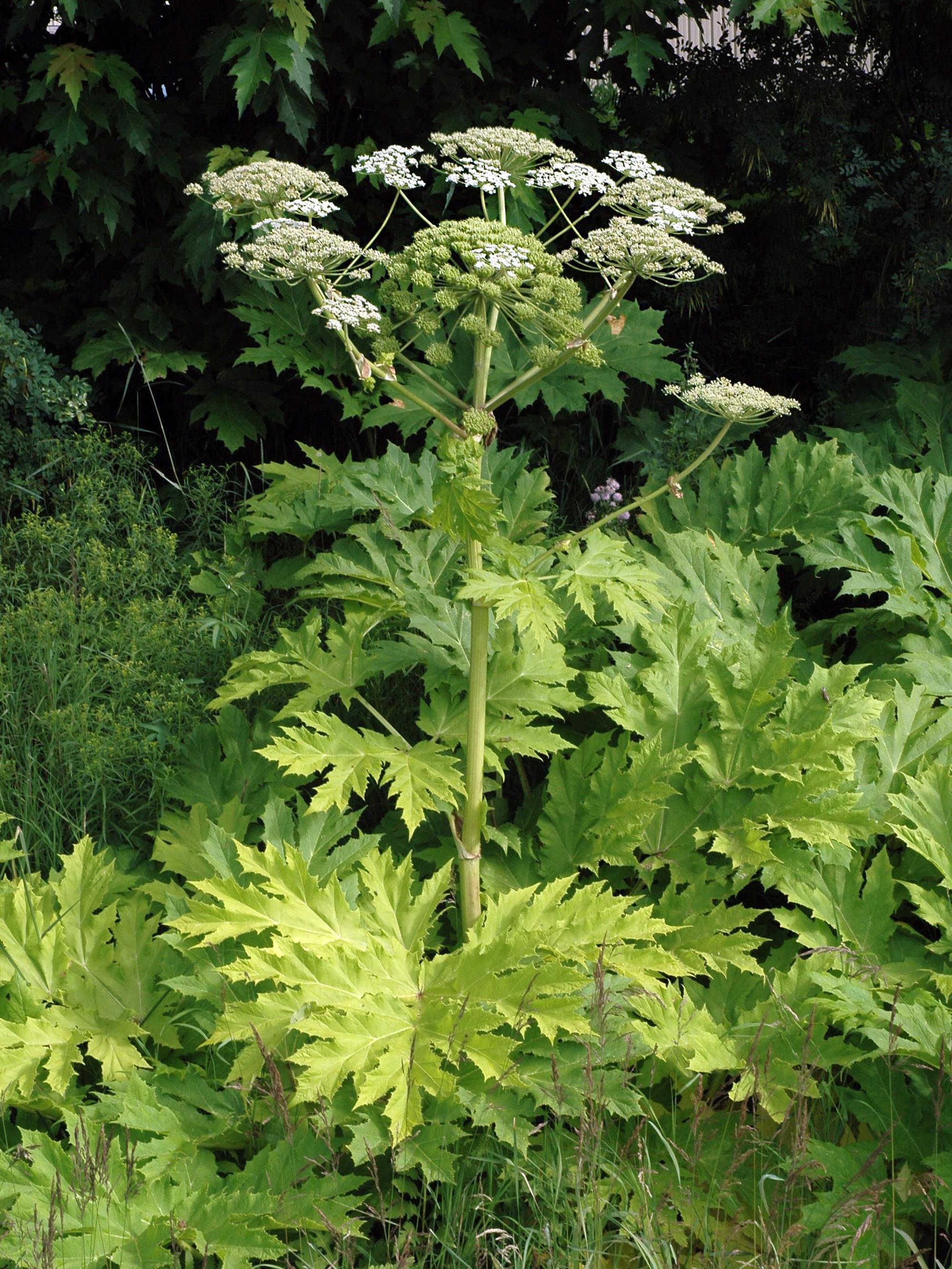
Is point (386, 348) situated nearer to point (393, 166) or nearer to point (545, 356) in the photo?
point (545, 356)

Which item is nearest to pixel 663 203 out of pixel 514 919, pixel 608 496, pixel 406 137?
pixel 514 919

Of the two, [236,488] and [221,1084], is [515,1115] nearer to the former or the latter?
[221,1084]

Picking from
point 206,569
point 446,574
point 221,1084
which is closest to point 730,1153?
point 221,1084

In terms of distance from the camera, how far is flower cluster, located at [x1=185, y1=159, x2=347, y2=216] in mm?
2584

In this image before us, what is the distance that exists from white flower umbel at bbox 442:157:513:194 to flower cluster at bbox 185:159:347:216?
25 centimetres

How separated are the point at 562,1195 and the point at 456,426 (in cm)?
147

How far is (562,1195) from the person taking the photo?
2.20 meters

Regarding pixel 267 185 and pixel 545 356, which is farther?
pixel 267 185

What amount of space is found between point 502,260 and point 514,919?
128cm

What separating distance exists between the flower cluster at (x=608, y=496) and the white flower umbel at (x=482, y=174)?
74.4 inches

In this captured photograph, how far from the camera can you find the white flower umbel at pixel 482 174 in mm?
2510

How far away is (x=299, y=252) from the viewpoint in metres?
2.46

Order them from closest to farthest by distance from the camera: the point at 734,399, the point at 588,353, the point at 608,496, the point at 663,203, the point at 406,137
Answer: the point at 588,353, the point at 663,203, the point at 734,399, the point at 608,496, the point at 406,137

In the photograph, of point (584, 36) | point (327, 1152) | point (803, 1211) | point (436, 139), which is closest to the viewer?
point (803, 1211)
